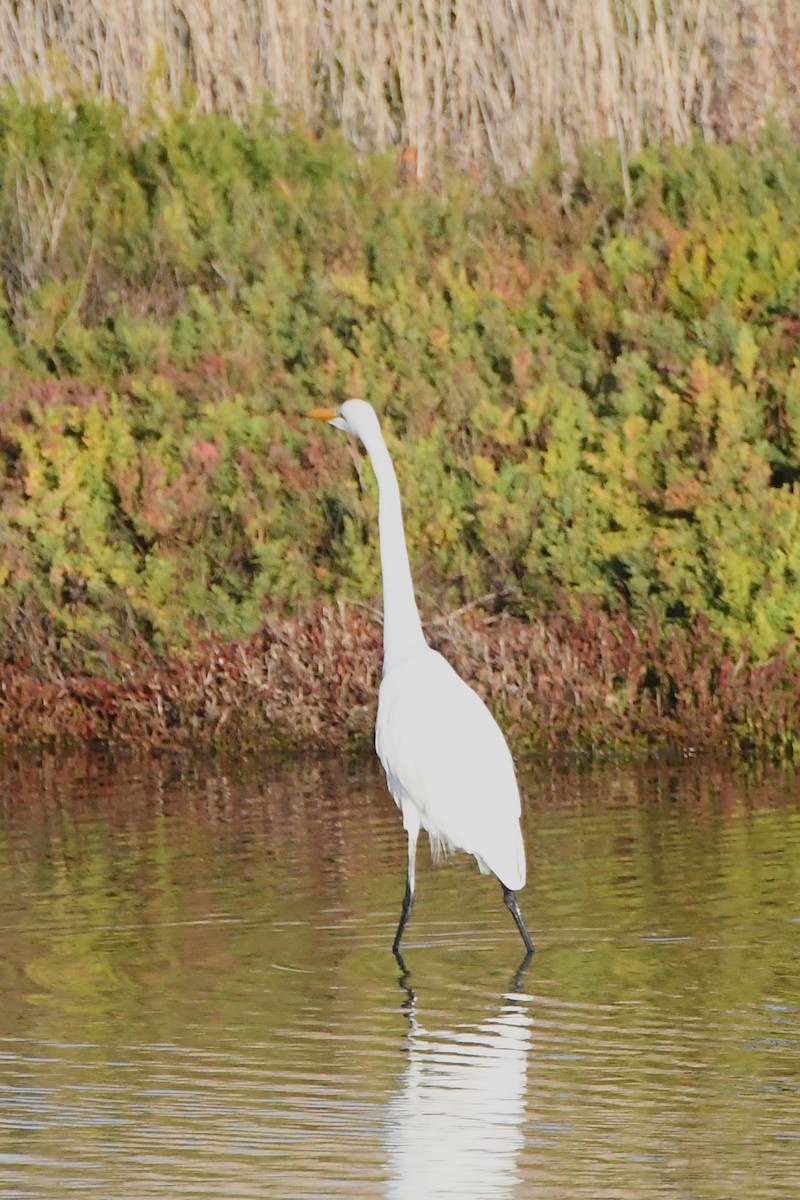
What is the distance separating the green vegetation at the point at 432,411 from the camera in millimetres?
11461

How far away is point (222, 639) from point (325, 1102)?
6390 mm

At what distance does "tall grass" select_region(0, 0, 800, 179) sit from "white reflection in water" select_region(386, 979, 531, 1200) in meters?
8.99

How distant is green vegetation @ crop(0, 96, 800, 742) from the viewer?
11.5 meters

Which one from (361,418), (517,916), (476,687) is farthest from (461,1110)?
(476,687)

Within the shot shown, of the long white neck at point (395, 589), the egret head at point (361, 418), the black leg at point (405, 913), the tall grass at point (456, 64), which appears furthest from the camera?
the tall grass at point (456, 64)

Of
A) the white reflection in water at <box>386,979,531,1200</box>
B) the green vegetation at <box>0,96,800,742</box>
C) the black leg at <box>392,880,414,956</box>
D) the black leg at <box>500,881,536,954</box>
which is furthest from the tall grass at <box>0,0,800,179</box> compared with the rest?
the white reflection in water at <box>386,979,531,1200</box>

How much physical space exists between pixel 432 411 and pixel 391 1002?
20.2 feet

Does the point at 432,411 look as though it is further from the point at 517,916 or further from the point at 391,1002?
the point at 391,1002

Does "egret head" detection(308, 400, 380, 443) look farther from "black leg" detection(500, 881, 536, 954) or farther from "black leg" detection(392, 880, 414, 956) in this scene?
"black leg" detection(500, 881, 536, 954)

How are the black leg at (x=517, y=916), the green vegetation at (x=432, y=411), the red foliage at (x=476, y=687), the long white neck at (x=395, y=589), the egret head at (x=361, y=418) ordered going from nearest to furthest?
the black leg at (x=517, y=916) < the long white neck at (x=395, y=589) < the egret head at (x=361, y=418) < the red foliage at (x=476, y=687) < the green vegetation at (x=432, y=411)

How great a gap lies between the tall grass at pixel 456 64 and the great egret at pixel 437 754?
6806mm

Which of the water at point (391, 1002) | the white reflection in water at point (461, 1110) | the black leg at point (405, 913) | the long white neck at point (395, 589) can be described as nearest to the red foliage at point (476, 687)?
the water at point (391, 1002)

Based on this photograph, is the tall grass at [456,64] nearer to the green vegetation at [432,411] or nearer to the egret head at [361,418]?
the green vegetation at [432,411]

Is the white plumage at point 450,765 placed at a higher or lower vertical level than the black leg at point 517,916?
higher
